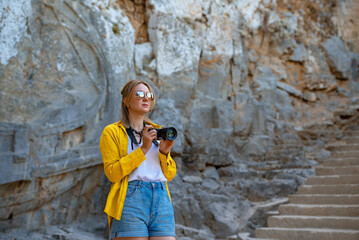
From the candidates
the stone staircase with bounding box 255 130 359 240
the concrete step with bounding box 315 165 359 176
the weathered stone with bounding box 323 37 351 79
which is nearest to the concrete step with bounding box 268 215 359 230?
the stone staircase with bounding box 255 130 359 240

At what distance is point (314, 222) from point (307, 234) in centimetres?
29

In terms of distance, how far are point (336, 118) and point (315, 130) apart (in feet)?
2.96

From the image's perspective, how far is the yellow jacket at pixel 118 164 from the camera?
1.65 m

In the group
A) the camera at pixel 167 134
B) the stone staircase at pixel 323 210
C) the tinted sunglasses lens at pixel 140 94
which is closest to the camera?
the camera at pixel 167 134

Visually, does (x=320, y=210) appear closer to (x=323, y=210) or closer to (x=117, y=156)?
(x=323, y=210)

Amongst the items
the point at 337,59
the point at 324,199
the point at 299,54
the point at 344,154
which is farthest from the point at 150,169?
the point at 337,59

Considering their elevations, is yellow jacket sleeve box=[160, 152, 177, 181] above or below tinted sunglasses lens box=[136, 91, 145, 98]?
below

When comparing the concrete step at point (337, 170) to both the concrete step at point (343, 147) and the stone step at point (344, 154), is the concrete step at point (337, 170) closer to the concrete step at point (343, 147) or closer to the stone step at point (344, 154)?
the stone step at point (344, 154)

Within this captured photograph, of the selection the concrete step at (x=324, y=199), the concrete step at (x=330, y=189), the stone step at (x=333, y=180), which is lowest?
the concrete step at (x=324, y=199)

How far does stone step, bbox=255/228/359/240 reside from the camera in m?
4.02

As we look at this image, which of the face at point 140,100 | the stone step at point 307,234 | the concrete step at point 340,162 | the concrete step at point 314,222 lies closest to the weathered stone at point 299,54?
the concrete step at point 340,162

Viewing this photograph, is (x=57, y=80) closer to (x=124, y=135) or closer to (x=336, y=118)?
(x=124, y=135)

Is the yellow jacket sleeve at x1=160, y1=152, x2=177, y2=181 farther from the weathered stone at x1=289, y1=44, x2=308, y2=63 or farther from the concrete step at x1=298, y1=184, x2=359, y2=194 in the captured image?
the weathered stone at x1=289, y1=44, x2=308, y2=63

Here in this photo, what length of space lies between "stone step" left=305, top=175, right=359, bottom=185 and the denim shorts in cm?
431
